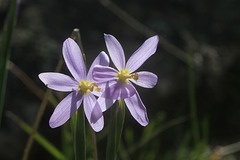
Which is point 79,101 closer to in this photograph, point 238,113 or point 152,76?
point 152,76

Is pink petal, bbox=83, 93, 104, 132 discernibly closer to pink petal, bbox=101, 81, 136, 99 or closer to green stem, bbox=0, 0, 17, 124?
pink petal, bbox=101, 81, 136, 99

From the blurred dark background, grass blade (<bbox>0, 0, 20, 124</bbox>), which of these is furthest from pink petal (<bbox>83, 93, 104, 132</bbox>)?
the blurred dark background

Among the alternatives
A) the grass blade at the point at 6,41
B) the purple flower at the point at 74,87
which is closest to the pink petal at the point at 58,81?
the purple flower at the point at 74,87

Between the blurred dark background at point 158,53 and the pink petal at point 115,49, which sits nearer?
the pink petal at point 115,49

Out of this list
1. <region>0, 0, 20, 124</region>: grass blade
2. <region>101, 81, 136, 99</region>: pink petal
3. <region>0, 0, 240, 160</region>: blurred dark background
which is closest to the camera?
<region>101, 81, 136, 99</region>: pink petal

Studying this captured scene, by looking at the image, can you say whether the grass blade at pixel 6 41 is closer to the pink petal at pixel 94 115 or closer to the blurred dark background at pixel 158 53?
the pink petal at pixel 94 115

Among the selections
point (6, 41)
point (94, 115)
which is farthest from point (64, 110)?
point (6, 41)
